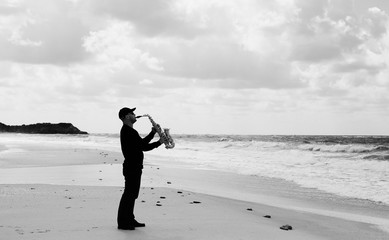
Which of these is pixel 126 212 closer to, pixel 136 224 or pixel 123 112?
pixel 136 224

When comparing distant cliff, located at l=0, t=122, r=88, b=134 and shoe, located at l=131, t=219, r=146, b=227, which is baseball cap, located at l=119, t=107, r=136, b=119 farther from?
distant cliff, located at l=0, t=122, r=88, b=134

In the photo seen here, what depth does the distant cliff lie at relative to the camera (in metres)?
177

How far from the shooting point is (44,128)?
178 m

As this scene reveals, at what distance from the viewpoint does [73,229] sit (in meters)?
6.63

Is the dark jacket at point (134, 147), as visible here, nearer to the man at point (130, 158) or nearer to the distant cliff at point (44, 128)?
the man at point (130, 158)

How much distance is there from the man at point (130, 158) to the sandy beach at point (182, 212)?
23 centimetres

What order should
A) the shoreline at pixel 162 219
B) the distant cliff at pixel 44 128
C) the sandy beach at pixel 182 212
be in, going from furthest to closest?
1. the distant cliff at pixel 44 128
2. the sandy beach at pixel 182 212
3. the shoreline at pixel 162 219

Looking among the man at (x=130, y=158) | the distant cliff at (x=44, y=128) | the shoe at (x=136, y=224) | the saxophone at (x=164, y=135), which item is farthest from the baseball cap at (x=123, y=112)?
the distant cliff at (x=44, y=128)

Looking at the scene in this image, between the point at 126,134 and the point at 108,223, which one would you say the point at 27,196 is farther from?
the point at 126,134

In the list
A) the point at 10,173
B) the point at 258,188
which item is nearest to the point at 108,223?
the point at 258,188

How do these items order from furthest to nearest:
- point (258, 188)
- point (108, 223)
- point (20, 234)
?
point (258, 188) → point (108, 223) → point (20, 234)

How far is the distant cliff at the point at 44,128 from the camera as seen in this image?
177 meters

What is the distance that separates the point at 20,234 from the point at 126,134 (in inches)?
81.3

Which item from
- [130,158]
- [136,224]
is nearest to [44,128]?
[136,224]
